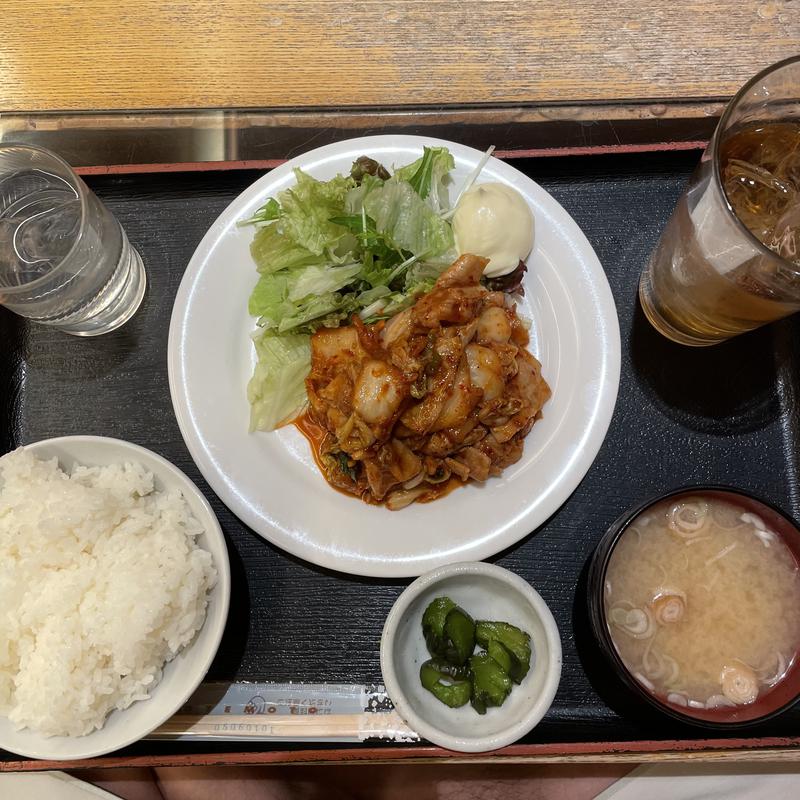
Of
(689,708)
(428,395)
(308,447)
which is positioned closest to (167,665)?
(308,447)

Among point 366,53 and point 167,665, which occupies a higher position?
point 366,53

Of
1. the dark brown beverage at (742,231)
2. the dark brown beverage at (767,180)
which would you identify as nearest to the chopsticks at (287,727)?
the dark brown beverage at (742,231)

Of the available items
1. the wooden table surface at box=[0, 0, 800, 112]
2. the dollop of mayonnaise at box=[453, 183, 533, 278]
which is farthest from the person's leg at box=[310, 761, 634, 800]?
the wooden table surface at box=[0, 0, 800, 112]

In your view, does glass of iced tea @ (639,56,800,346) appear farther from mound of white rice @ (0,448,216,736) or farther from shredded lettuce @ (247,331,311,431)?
mound of white rice @ (0,448,216,736)

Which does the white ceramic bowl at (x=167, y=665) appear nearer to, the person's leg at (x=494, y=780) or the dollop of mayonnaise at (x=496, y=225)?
the person's leg at (x=494, y=780)

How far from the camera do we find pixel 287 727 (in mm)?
2088

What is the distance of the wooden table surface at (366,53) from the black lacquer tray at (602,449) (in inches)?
17.0

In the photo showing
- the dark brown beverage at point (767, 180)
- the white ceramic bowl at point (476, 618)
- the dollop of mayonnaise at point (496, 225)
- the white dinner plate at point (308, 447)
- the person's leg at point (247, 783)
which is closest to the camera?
the white ceramic bowl at point (476, 618)

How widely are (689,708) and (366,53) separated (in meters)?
2.68

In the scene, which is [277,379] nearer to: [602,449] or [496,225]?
[496,225]

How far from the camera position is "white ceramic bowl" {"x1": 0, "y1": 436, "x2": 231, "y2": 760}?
1.91m

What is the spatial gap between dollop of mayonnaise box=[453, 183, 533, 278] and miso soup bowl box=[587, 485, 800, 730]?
94 centimetres

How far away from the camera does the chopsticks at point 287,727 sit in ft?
6.84

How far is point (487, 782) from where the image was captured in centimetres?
247
